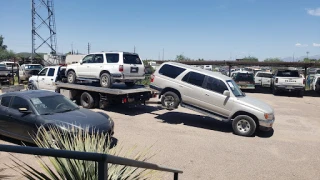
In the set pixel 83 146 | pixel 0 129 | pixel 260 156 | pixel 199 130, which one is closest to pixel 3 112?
pixel 0 129

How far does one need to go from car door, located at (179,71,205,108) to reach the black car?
382 cm

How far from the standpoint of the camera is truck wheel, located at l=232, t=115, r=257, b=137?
9.10m

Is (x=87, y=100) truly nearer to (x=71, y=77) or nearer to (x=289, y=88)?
(x=71, y=77)

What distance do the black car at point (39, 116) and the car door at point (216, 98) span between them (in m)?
4.10

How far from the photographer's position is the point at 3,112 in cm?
742

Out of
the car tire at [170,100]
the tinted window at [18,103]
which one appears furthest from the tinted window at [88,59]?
the tinted window at [18,103]

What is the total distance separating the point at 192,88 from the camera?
1014 centimetres

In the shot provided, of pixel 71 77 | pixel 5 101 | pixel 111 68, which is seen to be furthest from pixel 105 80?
pixel 5 101

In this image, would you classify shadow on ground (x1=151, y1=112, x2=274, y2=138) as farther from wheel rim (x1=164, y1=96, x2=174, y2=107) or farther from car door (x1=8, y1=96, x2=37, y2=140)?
car door (x1=8, y1=96, x2=37, y2=140)

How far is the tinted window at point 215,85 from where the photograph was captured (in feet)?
32.0

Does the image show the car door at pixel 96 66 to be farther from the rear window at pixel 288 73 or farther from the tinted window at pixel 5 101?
the rear window at pixel 288 73

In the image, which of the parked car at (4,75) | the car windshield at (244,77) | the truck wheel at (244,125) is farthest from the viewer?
the car windshield at (244,77)

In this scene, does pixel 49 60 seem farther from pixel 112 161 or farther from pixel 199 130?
pixel 112 161

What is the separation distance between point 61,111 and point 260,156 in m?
5.60
